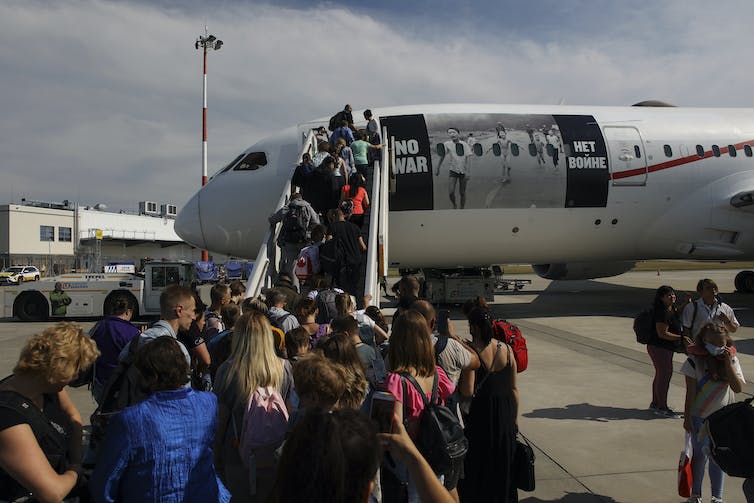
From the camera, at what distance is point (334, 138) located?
11.1 m

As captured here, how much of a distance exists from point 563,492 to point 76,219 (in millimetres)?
58336

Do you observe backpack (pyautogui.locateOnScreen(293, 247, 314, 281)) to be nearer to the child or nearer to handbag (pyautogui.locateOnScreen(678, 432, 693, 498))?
the child

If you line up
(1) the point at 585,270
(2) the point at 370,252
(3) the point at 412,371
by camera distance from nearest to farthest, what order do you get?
(3) the point at 412,371
(2) the point at 370,252
(1) the point at 585,270

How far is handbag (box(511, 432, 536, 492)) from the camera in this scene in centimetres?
349

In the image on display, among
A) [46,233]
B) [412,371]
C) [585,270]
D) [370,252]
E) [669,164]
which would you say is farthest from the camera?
[46,233]

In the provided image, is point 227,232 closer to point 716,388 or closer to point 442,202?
point 442,202

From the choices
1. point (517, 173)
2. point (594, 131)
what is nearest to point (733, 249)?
point (594, 131)

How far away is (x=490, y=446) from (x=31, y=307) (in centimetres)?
1652

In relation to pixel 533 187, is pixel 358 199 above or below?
below

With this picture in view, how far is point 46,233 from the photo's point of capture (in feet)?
166

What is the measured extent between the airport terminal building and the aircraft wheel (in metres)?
27.0

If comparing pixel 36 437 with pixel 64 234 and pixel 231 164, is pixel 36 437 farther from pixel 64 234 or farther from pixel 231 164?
pixel 64 234

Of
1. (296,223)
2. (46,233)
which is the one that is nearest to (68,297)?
(296,223)

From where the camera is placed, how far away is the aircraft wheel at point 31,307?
16.0 meters
